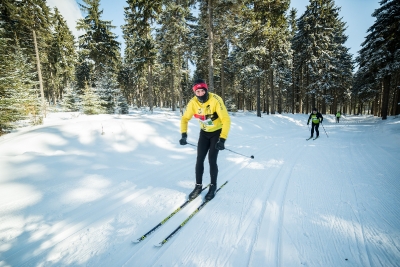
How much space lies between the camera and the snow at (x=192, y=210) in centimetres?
222

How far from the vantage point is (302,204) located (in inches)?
127

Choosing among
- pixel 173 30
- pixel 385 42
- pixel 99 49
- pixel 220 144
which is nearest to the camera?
pixel 220 144

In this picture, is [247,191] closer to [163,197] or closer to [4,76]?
[163,197]

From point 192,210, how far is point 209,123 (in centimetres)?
167

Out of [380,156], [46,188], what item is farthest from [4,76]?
[380,156]

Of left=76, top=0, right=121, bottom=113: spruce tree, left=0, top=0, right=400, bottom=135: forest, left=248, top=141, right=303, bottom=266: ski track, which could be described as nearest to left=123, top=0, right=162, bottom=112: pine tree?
left=0, top=0, right=400, bottom=135: forest

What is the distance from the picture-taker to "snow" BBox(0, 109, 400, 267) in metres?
2.22

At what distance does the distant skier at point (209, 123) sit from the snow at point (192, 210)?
0.56 meters

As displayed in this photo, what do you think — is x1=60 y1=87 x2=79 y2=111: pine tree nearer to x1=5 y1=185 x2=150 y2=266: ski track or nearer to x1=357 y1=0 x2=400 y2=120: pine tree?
x1=5 y1=185 x2=150 y2=266: ski track

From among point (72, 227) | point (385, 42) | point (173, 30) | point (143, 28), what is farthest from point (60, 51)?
point (385, 42)

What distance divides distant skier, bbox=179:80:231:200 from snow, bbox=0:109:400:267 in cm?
56

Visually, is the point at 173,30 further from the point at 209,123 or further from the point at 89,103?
the point at 209,123

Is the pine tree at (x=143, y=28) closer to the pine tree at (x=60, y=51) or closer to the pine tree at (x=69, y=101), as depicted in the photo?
the pine tree at (x=69, y=101)

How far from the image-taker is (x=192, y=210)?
3.14 meters
